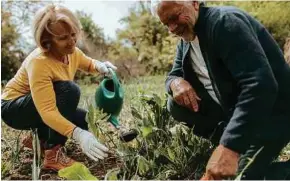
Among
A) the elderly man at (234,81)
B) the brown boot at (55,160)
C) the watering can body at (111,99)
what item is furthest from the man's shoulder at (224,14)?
the watering can body at (111,99)

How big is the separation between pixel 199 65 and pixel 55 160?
90 centimetres

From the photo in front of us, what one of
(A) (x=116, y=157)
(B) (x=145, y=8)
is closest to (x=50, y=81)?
(A) (x=116, y=157)

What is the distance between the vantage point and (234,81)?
6.01ft

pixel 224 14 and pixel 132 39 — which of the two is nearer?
pixel 224 14

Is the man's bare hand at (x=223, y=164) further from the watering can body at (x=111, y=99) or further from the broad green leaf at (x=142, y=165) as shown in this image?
the watering can body at (x=111, y=99)

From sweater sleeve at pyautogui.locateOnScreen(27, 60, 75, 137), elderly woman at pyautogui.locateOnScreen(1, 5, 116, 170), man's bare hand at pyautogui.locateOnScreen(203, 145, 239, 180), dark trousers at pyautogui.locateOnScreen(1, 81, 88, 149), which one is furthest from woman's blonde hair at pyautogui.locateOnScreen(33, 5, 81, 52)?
man's bare hand at pyautogui.locateOnScreen(203, 145, 239, 180)

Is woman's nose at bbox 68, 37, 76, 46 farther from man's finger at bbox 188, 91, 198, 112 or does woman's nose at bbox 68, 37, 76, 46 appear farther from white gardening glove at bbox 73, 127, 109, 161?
man's finger at bbox 188, 91, 198, 112

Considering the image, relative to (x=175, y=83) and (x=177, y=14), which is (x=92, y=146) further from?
(x=177, y=14)

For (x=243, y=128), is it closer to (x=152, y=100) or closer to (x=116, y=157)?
(x=152, y=100)

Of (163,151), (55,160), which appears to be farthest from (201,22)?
(55,160)

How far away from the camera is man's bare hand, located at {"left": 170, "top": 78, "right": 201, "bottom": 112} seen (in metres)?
2.23

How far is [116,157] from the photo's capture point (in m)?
2.62

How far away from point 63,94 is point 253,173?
106 centimetres

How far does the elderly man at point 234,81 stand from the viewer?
1.66 meters
